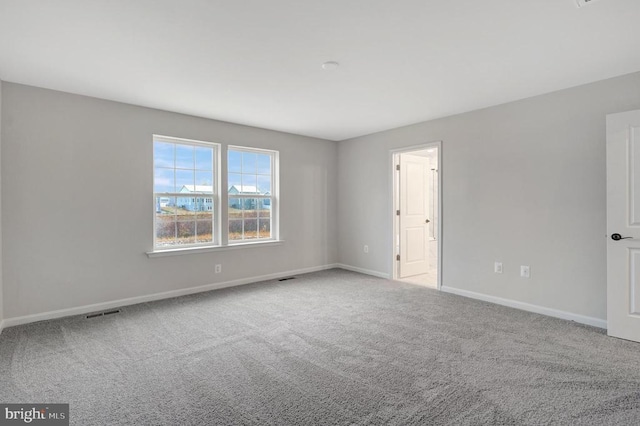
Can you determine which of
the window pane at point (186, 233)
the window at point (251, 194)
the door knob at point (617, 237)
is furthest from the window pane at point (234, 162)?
the door knob at point (617, 237)

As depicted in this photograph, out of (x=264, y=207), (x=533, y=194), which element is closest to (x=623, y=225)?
(x=533, y=194)

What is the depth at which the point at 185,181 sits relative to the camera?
4453 millimetres

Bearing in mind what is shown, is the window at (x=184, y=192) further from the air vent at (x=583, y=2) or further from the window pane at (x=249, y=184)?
the air vent at (x=583, y=2)

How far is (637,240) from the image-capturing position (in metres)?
2.82

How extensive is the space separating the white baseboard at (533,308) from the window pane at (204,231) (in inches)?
135

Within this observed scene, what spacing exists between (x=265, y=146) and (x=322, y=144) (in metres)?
1.23

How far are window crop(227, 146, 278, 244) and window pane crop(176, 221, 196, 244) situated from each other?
0.56m

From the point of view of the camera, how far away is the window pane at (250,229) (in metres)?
5.11

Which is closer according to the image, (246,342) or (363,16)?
(363,16)

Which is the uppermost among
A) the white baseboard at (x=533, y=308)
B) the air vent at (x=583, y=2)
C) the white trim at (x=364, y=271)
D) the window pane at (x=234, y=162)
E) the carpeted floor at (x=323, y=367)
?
the air vent at (x=583, y=2)

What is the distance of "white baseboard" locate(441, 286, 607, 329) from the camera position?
127 inches

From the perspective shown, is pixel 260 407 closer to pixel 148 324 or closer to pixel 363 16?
pixel 148 324

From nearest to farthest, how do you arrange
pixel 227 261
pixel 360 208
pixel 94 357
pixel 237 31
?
pixel 237 31 → pixel 94 357 → pixel 227 261 → pixel 360 208

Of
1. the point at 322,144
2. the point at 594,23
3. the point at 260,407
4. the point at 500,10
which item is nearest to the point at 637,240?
the point at 594,23
